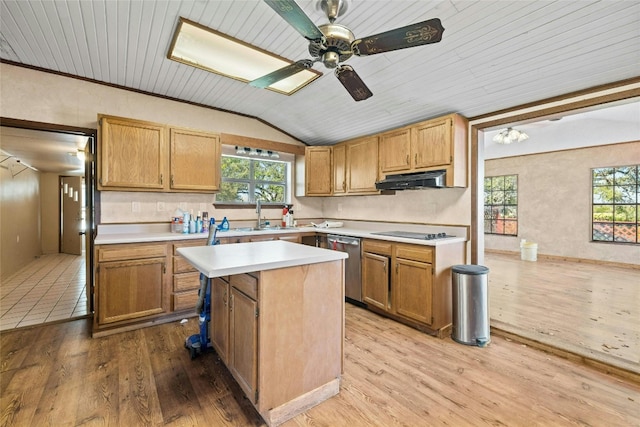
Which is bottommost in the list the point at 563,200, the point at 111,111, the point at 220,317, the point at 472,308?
the point at 472,308

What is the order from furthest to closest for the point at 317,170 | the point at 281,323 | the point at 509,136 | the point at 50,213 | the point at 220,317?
the point at 50,213 → the point at 509,136 → the point at 317,170 → the point at 220,317 → the point at 281,323

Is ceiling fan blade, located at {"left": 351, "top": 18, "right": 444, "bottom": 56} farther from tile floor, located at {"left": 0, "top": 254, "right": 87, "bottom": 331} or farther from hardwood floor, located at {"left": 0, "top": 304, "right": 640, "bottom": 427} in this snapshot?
tile floor, located at {"left": 0, "top": 254, "right": 87, "bottom": 331}

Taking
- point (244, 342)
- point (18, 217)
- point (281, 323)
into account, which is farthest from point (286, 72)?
point (18, 217)

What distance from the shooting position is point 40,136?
3.97 meters

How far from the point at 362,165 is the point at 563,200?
5746mm

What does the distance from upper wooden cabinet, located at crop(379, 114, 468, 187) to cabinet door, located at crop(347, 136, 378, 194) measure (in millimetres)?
261

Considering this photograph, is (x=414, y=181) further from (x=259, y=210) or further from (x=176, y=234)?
(x=176, y=234)

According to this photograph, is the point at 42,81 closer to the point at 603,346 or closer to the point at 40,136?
the point at 40,136

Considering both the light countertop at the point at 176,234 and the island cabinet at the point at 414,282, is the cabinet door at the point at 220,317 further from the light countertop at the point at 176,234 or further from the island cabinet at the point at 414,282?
the island cabinet at the point at 414,282

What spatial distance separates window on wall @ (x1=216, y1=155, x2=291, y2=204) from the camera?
4297 millimetres

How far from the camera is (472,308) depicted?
2.69 m

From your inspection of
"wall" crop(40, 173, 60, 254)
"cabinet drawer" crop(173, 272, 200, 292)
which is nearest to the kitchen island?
"cabinet drawer" crop(173, 272, 200, 292)

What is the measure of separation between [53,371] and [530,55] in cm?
436

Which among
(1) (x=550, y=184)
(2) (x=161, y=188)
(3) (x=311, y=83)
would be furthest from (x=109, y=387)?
(1) (x=550, y=184)
